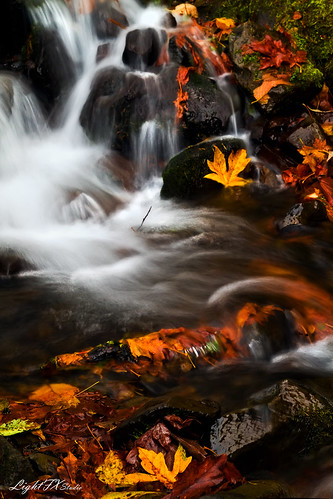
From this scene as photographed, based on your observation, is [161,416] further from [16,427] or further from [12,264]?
[12,264]

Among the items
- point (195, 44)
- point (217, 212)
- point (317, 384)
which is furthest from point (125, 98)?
point (317, 384)

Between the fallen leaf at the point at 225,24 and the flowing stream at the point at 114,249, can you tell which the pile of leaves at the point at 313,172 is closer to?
the flowing stream at the point at 114,249

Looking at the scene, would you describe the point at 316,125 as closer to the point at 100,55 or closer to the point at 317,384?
the point at 100,55

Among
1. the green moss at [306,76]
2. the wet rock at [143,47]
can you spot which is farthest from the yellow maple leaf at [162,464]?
the wet rock at [143,47]

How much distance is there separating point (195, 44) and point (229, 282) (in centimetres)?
546

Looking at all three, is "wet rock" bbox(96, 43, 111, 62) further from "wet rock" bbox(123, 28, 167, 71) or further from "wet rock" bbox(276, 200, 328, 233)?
"wet rock" bbox(276, 200, 328, 233)

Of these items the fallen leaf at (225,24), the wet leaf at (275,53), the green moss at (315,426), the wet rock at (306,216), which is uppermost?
the fallen leaf at (225,24)

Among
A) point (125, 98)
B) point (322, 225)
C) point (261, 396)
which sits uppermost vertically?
point (125, 98)

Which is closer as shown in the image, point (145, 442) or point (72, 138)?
point (145, 442)

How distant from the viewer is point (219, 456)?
5.99ft

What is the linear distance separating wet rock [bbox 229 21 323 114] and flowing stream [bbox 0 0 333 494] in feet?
2.21

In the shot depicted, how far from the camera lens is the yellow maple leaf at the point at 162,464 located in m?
1.79

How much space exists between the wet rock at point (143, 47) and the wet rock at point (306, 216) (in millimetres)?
4071

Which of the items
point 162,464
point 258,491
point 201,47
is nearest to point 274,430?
point 258,491
